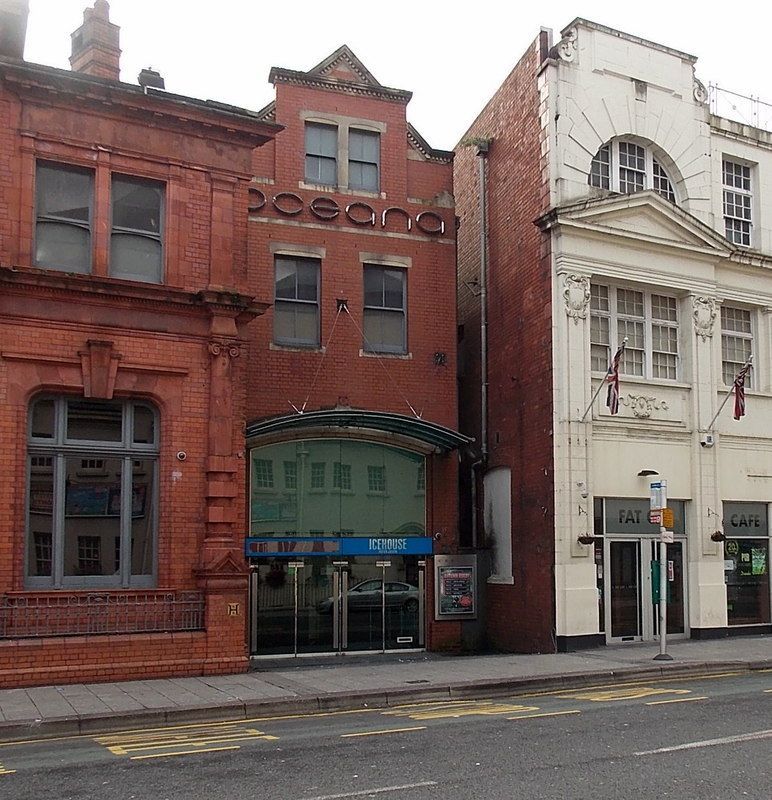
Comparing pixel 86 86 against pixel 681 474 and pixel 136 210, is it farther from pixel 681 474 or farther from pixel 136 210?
pixel 681 474

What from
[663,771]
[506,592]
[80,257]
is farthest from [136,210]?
[663,771]

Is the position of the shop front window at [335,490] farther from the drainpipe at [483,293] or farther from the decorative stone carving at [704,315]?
the decorative stone carving at [704,315]

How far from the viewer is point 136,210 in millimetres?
16984

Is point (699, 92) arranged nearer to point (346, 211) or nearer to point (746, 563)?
point (346, 211)

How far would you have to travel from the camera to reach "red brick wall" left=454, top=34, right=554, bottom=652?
67.7ft

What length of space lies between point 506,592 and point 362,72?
11.6 metres

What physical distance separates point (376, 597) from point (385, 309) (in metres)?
5.95

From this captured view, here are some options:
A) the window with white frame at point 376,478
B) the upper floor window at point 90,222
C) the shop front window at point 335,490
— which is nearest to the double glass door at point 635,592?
the shop front window at point 335,490

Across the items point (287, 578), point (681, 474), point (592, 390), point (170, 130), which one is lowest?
point (287, 578)

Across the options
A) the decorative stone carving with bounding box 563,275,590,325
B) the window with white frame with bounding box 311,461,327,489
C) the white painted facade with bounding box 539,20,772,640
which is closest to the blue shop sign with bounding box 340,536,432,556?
the window with white frame with bounding box 311,461,327,489

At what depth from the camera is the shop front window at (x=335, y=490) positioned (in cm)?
1969

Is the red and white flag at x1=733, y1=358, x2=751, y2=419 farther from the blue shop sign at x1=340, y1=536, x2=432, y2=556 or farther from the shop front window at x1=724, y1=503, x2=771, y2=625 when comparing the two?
the blue shop sign at x1=340, y1=536, x2=432, y2=556

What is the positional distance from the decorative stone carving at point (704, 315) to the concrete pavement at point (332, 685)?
22.1 feet

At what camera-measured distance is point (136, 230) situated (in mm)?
16859
